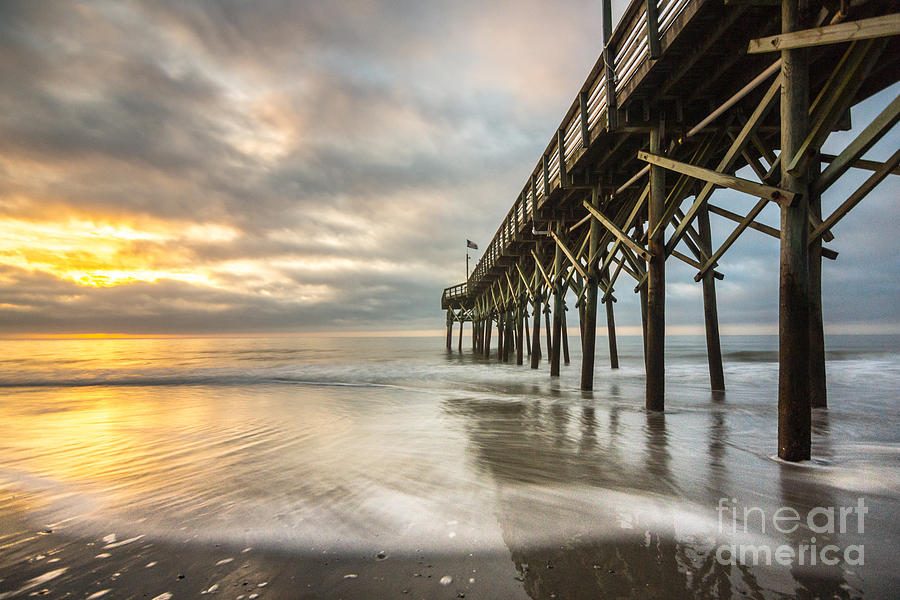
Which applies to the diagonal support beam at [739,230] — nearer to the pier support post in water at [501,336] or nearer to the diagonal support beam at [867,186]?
the diagonal support beam at [867,186]

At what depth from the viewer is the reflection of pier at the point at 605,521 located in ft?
7.16

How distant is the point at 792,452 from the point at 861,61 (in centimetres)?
358

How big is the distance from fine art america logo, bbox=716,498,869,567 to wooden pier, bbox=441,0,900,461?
1.05 meters

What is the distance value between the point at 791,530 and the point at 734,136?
623cm

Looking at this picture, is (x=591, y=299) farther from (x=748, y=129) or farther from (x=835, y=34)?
(x=835, y=34)

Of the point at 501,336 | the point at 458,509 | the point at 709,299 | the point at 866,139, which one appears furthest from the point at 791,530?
the point at 501,336

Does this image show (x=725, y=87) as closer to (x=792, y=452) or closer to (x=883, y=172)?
(x=883, y=172)

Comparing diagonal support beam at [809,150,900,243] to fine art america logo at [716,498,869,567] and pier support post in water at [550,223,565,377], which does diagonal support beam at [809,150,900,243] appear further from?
pier support post in water at [550,223,565,377]

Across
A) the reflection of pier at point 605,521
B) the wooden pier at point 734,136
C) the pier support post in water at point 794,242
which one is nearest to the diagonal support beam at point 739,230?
the wooden pier at point 734,136

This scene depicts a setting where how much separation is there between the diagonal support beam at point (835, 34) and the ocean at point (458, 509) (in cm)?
365

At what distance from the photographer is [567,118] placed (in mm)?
8914

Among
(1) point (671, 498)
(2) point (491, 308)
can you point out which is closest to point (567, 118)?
(1) point (671, 498)

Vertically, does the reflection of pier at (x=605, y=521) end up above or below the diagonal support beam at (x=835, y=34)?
below

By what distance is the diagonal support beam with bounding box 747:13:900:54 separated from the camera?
10.5ft
